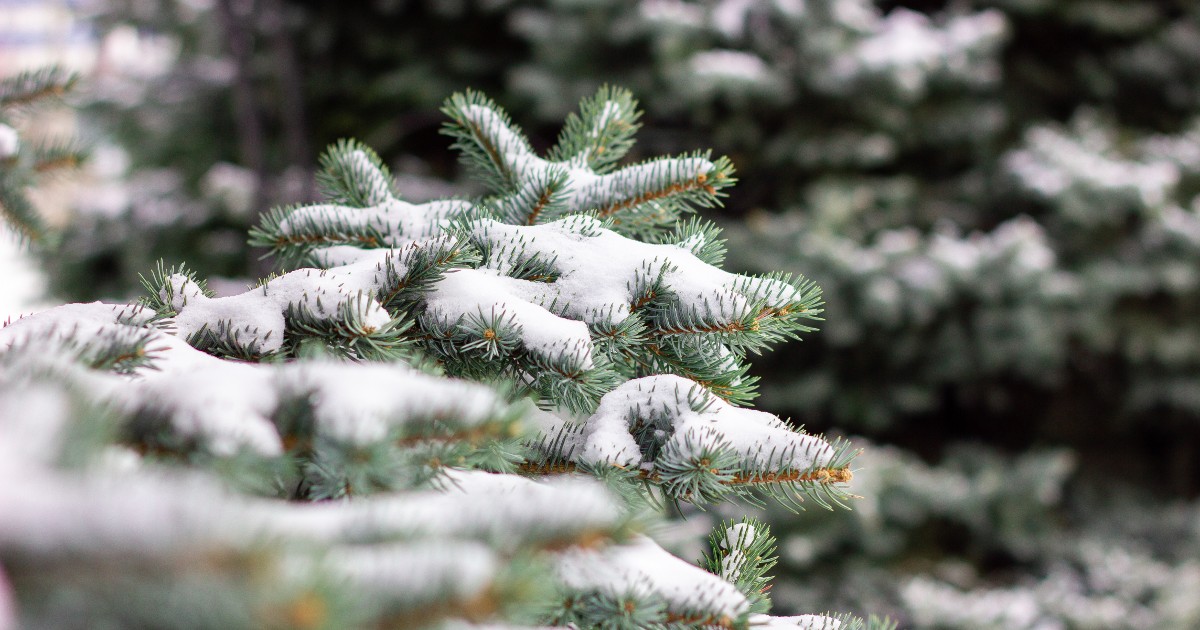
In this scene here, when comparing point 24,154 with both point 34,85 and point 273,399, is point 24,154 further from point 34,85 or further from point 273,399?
point 273,399

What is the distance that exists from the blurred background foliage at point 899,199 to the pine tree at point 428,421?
1.78 metres

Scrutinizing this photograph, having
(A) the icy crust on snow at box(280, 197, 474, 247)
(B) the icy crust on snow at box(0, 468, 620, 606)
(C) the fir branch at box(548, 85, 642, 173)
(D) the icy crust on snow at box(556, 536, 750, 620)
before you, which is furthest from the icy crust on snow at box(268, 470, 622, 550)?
(C) the fir branch at box(548, 85, 642, 173)

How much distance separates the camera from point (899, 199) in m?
2.82

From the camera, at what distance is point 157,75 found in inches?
132

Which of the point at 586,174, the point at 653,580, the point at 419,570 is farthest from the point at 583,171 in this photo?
the point at 419,570

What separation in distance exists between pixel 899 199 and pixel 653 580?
2.58 m

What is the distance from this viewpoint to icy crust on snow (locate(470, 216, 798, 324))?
2.21 feet

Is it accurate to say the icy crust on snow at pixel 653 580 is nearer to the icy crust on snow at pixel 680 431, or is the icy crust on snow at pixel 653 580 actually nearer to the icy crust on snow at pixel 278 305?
the icy crust on snow at pixel 680 431

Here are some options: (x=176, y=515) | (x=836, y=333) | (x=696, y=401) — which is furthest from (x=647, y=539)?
(x=836, y=333)

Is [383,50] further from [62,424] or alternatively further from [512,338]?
[62,424]

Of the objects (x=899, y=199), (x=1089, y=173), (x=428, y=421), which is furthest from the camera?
(x=899, y=199)

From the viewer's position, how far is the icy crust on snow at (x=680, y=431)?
0.61m

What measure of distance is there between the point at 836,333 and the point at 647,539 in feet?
6.75

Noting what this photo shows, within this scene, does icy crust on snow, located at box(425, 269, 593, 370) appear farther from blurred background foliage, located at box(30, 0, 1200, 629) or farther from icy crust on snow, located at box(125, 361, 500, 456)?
blurred background foliage, located at box(30, 0, 1200, 629)
